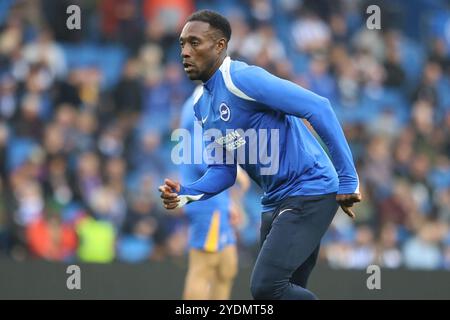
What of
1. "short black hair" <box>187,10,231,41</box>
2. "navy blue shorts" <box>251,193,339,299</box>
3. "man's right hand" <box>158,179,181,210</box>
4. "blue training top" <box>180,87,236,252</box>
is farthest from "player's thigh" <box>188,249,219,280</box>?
"short black hair" <box>187,10,231,41</box>

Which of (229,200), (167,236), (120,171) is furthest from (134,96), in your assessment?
(229,200)

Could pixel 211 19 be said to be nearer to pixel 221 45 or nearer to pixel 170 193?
pixel 221 45

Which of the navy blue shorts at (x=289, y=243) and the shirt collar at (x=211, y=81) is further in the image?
the shirt collar at (x=211, y=81)

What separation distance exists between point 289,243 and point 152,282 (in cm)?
378

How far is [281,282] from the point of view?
6.70 meters

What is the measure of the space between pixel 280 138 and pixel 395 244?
21.1ft

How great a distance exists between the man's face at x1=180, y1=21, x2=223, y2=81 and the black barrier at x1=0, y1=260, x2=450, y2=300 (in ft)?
12.5

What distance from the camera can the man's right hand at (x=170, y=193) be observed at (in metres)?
6.72

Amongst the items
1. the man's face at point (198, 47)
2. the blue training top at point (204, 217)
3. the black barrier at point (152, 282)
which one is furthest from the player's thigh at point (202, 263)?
the man's face at point (198, 47)

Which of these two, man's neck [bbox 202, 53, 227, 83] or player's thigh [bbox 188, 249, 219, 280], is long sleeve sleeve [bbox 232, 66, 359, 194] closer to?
man's neck [bbox 202, 53, 227, 83]

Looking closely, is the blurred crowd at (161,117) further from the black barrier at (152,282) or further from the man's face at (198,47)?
the man's face at (198,47)

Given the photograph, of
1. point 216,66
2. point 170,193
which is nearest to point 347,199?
point 170,193

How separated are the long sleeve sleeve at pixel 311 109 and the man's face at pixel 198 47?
0.36 meters

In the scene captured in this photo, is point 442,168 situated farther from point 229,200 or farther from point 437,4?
point 229,200
